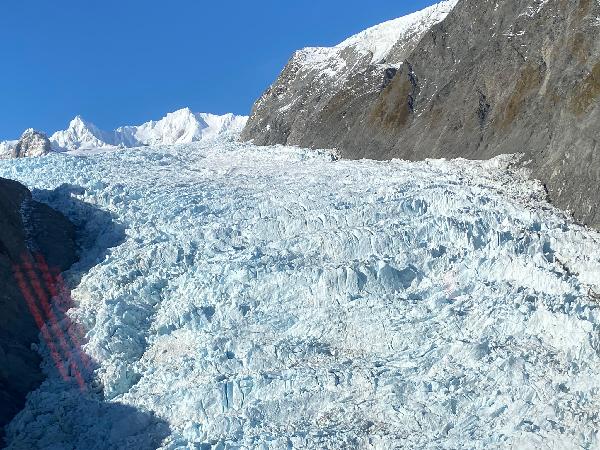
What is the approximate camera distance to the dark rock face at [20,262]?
66.0 feet

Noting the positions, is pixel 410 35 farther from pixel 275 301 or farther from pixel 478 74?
pixel 275 301

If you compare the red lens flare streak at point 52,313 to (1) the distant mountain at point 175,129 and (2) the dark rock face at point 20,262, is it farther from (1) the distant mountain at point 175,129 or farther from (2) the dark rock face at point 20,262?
(1) the distant mountain at point 175,129

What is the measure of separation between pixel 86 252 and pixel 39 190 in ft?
17.9

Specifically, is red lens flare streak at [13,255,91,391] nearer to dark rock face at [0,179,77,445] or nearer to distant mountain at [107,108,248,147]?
dark rock face at [0,179,77,445]

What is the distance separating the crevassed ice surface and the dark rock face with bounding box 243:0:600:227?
4.80 feet

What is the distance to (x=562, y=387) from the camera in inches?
674

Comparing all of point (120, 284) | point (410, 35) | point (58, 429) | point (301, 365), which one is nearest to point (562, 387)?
point (301, 365)

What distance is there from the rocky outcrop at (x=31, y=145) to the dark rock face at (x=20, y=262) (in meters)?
30.1

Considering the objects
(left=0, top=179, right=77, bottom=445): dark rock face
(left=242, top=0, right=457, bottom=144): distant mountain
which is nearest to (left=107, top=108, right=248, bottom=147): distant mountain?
(left=242, top=0, right=457, bottom=144): distant mountain

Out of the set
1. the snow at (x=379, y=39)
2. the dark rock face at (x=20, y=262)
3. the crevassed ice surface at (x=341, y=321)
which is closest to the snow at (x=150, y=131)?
the snow at (x=379, y=39)

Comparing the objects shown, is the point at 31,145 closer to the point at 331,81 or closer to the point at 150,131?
the point at 331,81

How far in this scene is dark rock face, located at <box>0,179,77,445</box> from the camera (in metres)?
20.1

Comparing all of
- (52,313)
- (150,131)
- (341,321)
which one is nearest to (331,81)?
(52,313)

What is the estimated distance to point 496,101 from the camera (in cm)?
3262
